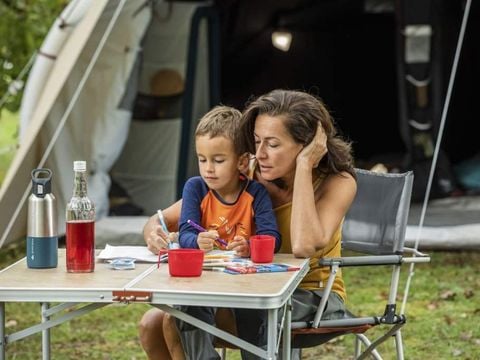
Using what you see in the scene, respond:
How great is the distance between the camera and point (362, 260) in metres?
3.17

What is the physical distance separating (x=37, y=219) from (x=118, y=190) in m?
4.59

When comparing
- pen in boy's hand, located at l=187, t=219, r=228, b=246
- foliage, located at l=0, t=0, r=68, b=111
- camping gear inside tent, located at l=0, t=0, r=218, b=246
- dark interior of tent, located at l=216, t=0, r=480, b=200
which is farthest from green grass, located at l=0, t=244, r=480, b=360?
foliage, located at l=0, t=0, r=68, b=111

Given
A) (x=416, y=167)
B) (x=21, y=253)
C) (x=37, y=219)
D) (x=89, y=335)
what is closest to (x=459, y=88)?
(x=416, y=167)

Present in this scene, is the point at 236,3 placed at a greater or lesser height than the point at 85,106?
greater

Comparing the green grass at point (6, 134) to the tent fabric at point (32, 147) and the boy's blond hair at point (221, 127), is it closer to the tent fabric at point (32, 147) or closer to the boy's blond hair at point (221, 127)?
the tent fabric at point (32, 147)

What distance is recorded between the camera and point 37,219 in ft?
9.21

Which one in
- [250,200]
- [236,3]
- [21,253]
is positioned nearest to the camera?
[250,200]

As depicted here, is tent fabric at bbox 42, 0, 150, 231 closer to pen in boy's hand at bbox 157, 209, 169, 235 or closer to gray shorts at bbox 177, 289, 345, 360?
pen in boy's hand at bbox 157, 209, 169, 235

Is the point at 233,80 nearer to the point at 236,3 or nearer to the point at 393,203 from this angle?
the point at 236,3

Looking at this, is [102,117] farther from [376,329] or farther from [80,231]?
[80,231]

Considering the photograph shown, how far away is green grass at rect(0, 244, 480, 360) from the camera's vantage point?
455 cm

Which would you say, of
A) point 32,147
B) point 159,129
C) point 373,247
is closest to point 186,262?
point 373,247

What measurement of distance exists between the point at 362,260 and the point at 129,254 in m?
0.63

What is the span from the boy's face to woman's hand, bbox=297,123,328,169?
0.58 feet
